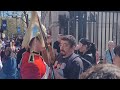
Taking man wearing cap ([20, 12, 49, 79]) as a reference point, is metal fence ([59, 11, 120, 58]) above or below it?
above

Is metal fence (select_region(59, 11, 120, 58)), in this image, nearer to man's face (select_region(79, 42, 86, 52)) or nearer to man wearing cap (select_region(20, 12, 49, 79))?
man's face (select_region(79, 42, 86, 52))

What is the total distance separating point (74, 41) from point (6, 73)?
1.29 metres

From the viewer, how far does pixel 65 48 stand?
514cm

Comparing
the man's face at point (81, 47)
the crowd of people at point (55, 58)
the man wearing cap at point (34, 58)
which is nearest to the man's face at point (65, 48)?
the crowd of people at point (55, 58)

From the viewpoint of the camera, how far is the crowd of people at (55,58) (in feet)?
16.4

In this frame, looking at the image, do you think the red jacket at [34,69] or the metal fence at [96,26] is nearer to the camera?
the metal fence at [96,26]

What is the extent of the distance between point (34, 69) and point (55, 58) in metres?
0.41

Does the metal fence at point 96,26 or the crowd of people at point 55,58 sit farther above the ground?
the metal fence at point 96,26

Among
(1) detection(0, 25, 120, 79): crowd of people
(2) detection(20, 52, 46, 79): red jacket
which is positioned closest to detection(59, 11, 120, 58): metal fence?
(1) detection(0, 25, 120, 79): crowd of people

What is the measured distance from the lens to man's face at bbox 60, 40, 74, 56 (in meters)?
5.11

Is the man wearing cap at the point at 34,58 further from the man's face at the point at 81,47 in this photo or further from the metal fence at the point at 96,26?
the man's face at the point at 81,47
